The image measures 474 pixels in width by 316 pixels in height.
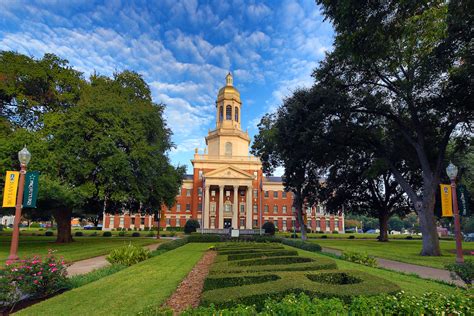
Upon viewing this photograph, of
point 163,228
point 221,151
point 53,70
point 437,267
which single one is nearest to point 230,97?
point 221,151

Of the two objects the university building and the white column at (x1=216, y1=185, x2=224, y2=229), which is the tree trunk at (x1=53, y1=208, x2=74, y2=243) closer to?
the university building

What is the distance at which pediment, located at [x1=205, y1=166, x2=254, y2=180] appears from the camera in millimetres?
66875

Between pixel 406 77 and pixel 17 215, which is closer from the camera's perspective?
pixel 17 215

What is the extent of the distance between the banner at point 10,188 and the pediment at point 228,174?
54.5 metres

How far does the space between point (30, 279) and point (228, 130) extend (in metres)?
63.8

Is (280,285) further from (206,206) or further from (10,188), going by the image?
(206,206)

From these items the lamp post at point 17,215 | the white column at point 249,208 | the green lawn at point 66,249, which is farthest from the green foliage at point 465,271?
the white column at point 249,208

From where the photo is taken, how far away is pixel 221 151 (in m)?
71.3

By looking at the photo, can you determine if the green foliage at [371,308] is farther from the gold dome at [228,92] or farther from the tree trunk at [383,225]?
the gold dome at [228,92]

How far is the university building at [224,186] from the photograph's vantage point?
67.2 m

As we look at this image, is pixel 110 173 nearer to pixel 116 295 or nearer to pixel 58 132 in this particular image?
pixel 58 132

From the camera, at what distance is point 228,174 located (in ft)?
221

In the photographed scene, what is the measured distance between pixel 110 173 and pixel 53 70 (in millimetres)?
10982

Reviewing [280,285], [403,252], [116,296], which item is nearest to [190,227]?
[403,252]
